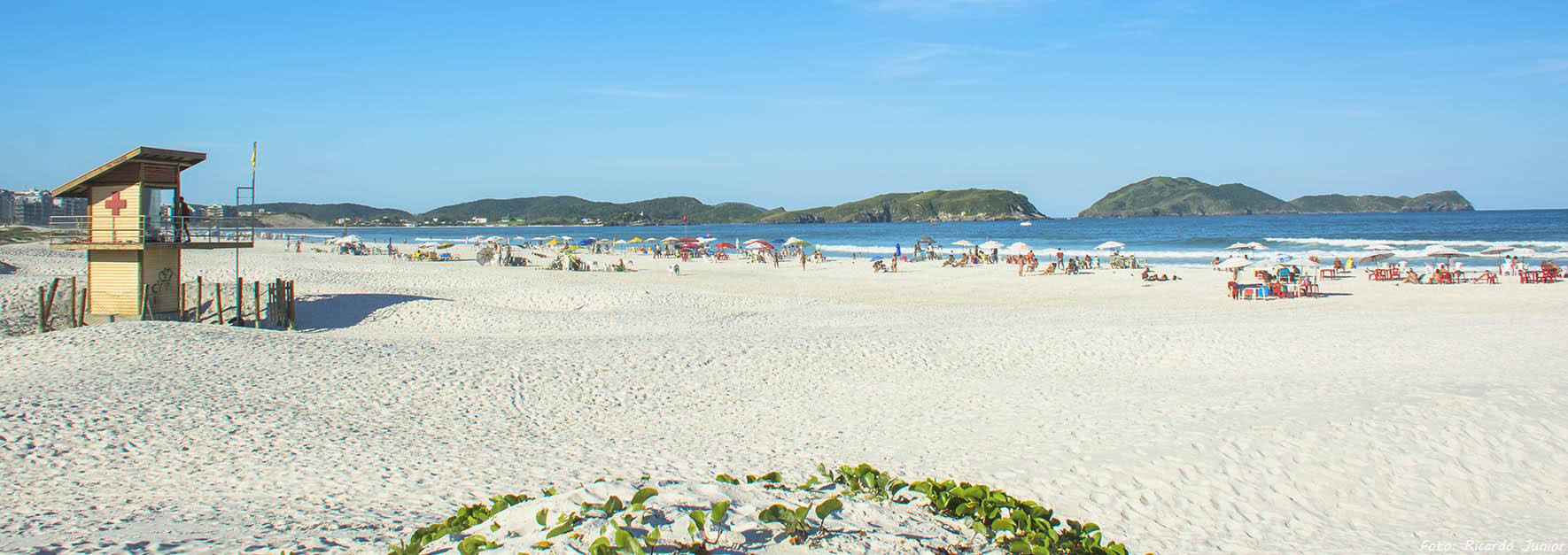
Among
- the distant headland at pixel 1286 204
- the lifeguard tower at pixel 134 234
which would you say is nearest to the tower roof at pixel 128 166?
the lifeguard tower at pixel 134 234

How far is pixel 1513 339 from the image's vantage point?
14703mm

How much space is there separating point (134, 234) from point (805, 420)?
1430 cm

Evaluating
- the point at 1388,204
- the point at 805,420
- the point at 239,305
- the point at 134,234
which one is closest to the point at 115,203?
the point at 134,234

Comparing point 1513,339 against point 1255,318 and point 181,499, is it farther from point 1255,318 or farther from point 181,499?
point 181,499

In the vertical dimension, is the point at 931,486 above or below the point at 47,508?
above

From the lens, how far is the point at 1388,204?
174375 mm

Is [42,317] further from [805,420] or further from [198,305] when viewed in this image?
[805,420]

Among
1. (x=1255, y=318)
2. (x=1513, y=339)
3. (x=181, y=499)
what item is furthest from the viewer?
(x=1255, y=318)

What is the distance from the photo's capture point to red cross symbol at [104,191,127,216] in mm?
17094

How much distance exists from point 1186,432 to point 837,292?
779 inches

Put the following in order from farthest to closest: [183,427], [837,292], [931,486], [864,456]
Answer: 1. [837,292]
2. [183,427]
3. [864,456]
4. [931,486]

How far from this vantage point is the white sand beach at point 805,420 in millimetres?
6488

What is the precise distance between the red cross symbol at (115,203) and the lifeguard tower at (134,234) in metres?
0.02

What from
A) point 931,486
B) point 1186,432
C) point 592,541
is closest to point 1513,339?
point 1186,432
